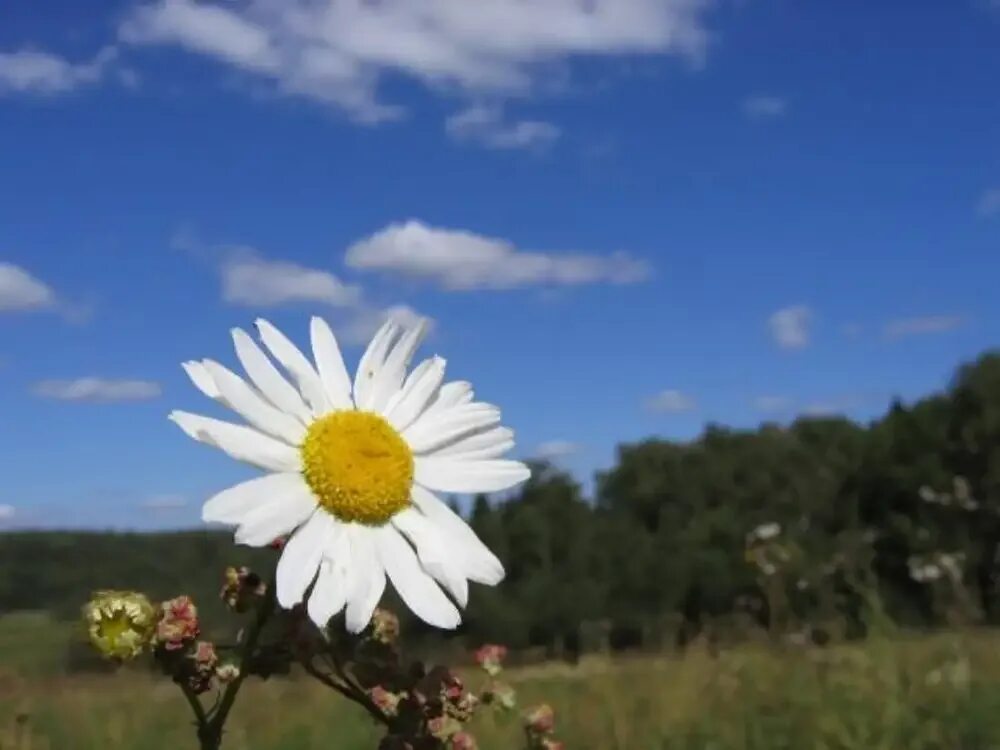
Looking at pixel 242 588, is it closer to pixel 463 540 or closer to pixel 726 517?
pixel 463 540

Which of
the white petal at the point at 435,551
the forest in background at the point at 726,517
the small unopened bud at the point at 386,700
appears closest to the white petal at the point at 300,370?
the white petal at the point at 435,551

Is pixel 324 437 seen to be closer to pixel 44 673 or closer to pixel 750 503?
pixel 44 673

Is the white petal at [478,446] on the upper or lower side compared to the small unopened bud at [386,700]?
upper

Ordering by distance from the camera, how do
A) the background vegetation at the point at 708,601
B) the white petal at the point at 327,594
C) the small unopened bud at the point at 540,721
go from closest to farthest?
the white petal at the point at 327,594, the small unopened bud at the point at 540,721, the background vegetation at the point at 708,601

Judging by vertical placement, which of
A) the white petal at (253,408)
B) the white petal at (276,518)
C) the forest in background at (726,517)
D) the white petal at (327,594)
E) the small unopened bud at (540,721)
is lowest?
the small unopened bud at (540,721)

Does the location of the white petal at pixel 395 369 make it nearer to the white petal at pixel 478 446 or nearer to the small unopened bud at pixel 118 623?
the white petal at pixel 478 446

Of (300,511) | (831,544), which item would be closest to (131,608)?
(300,511)

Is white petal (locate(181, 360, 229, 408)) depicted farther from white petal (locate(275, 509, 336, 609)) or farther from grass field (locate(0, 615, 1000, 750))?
grass field (locate(0, 615, 1000, 750))

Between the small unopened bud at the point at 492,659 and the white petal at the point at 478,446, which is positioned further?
the small unopened bud at the point at 492,659
